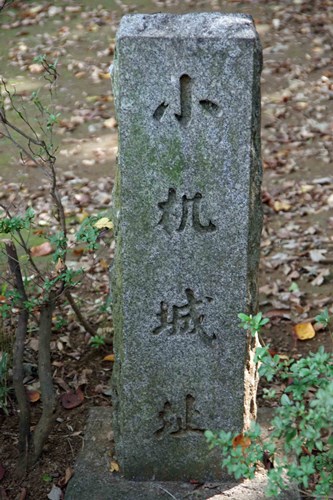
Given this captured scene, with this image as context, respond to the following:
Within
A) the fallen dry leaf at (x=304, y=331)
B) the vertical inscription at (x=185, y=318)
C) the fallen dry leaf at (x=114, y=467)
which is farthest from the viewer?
the fallen dry leaf at (x=304, y=331)

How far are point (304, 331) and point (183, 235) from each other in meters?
1.59

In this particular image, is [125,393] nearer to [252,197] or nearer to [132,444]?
[132,444]

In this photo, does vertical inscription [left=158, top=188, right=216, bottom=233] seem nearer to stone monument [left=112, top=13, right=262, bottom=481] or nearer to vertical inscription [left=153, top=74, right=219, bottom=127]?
stone monument [left=112, top=13, right=262, bottom=481]

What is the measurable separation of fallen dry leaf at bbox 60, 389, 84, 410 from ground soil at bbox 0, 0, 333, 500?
0.08ft

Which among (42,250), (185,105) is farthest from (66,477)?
(42,250)

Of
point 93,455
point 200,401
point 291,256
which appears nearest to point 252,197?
point 200,401

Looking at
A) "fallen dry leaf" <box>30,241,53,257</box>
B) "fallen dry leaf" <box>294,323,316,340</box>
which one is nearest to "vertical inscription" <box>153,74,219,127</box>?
"fallen dry leaf" <box>294,323,316,340</box>

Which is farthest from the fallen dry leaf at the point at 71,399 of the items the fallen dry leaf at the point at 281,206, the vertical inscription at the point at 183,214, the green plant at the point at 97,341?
the fallen dry leaf at the point at 281,206

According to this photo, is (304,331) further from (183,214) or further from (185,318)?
(183,214)

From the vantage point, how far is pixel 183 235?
2828 millimetres

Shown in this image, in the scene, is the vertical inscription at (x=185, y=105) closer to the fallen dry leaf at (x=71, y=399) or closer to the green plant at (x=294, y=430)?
the green plant at (x=294, y=430)

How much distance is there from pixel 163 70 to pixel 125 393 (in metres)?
1.21

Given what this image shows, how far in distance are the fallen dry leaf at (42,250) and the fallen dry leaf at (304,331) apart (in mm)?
1651

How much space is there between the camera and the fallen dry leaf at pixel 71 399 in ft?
12.3
